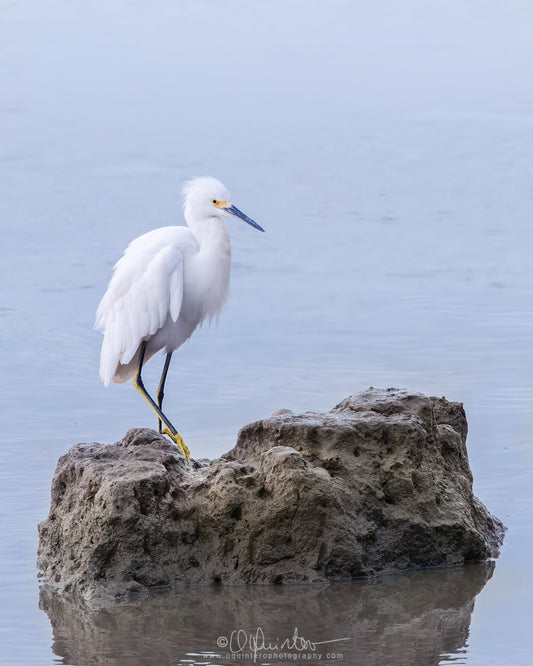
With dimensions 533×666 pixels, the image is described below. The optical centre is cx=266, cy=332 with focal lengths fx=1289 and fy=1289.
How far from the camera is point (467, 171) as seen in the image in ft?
62.1

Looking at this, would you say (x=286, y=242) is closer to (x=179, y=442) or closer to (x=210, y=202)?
(x=210, y=202)

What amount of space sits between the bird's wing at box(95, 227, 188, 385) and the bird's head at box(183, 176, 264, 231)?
0.22 m

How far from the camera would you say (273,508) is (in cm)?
618

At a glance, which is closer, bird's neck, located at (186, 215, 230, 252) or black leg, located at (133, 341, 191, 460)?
black leg, located at (133, 341, 191, 460)

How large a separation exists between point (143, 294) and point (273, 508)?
2.46 meters

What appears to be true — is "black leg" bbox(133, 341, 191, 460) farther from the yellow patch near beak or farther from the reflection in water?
the reflection in water

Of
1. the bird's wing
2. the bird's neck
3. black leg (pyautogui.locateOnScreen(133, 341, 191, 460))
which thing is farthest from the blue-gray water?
the bird's neck

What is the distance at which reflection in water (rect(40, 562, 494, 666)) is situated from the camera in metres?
5.56

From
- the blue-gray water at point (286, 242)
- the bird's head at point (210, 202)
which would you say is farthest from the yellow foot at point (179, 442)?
the bird's head at point (210, 202)

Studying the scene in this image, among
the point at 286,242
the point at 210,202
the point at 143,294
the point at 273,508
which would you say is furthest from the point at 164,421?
the point at 286,242

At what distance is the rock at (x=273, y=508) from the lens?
6164 millimetres

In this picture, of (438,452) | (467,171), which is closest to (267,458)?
(438,452)

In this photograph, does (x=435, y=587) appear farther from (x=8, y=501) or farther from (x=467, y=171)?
(x=467, y=171)

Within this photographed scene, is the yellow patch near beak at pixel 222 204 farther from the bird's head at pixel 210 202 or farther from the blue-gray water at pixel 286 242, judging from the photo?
the blue-gray water at pixel 286 242
